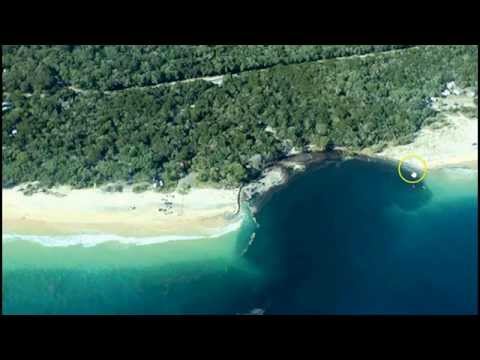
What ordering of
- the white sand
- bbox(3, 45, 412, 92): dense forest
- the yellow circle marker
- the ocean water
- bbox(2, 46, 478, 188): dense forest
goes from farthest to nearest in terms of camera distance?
1. bbox(3, 45, 412, 92): dense forest
2. the white sand
3. the yellow circle marker
4. bbox(2, 46, 478, 188): dense forest
5. the ocean water

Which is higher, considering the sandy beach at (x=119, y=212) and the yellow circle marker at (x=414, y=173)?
the yellow circle marker at (x=414, y=173)

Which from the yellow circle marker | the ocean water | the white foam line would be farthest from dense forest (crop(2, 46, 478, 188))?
the ocean water

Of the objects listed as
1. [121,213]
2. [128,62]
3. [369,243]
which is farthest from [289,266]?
[128,62]

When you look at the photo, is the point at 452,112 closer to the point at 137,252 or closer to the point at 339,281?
the point at 339,281

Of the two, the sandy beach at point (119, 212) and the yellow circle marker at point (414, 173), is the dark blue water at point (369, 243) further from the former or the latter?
the sandy beach at point (119, 212)

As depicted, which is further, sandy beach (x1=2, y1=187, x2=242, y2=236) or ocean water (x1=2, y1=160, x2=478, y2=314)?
sandy beach (x1=2, y1=187, x2=242, y2=236)

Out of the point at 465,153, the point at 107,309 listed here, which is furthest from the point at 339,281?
the point at 465,153

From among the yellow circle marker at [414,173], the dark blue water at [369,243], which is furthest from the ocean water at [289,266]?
the yellow circle marker at [414,173]

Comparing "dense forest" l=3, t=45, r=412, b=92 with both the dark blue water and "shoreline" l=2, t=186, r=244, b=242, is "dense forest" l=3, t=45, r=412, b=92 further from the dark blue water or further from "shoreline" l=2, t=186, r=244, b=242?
the dark blue water
